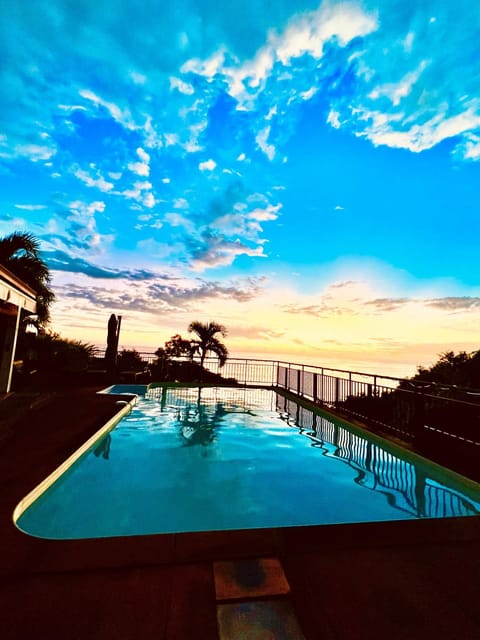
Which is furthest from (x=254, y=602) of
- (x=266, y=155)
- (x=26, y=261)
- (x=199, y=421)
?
(x=26, y=261)

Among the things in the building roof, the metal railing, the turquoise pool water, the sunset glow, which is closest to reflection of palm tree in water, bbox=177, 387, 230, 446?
the turquoise pool water

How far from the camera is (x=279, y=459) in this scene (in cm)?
645

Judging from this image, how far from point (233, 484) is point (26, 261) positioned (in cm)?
1280

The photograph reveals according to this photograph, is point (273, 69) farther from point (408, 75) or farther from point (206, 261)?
point (206, 261)

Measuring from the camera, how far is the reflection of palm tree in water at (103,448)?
5.70 metres

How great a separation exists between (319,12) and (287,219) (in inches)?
280

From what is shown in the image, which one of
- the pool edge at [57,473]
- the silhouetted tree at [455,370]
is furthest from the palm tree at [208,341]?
the pool edge at [57,473]

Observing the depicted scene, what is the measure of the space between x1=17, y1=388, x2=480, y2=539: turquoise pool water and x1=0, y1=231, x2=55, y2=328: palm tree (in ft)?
27.3

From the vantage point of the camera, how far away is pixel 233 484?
512cm

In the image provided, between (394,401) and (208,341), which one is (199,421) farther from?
(208,341)

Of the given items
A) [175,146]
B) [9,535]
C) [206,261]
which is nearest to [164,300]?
[206,261]

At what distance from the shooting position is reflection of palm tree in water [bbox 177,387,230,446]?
7.69m

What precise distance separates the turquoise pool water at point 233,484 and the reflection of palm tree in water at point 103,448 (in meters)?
0.03

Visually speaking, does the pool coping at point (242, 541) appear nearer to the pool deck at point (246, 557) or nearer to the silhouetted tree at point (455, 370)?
the pool deck at point (246, 557)
